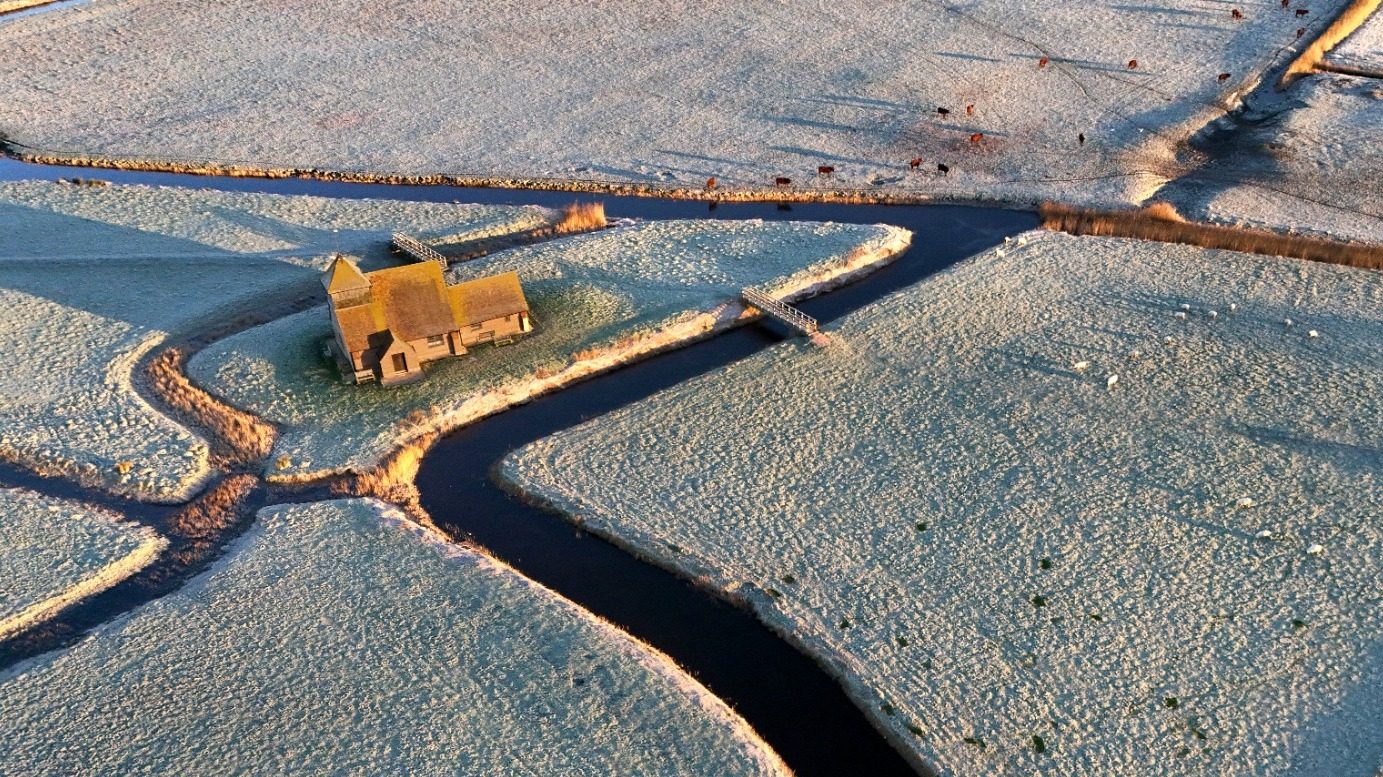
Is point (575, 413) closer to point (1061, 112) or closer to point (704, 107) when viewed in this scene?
point (704, 107)

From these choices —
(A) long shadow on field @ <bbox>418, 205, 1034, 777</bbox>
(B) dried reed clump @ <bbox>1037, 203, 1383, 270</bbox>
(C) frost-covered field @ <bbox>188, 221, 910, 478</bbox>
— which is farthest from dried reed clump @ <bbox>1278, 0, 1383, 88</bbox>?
(A) long shadow on field @ <bbox>418, 205, 1034, 777</bbox>

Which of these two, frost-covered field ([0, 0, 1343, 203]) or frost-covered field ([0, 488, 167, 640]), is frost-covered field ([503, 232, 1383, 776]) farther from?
frost-covered field ([0, 0, 1343, 203])

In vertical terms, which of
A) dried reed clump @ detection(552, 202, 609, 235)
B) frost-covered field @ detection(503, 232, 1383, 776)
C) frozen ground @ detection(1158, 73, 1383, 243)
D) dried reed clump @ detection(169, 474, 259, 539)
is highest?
dried reed clump @ detection(552, 202, 609, 235)

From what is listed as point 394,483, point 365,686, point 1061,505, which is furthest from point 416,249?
point 1061,505

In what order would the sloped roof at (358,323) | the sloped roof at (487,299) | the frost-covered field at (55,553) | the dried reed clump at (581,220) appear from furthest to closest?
the dried reed clump at (581,220) < the sloped roof at (487,299) < the sloped roof at (358,323) < the frost-covered field at (55,553)

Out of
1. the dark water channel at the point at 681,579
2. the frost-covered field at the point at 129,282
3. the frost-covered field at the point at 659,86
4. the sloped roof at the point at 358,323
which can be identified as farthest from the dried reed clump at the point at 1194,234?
the sloped roof at the point at 358,323

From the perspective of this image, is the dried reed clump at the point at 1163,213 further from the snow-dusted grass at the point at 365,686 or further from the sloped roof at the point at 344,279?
the sloped roof at the point at 344,279

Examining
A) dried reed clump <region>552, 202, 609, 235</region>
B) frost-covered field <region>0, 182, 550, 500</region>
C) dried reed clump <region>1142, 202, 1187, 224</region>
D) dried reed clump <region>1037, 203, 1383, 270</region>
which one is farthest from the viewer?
dried reed clump <region>552, 202, 609, 235</region>
